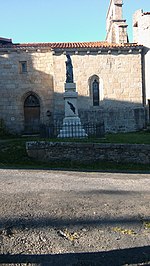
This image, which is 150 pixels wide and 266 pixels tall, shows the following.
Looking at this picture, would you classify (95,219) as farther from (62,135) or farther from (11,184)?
(62,135)

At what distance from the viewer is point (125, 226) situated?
3670 mm

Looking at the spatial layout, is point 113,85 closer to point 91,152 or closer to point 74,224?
point 91,152

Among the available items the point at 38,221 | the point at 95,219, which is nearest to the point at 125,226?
the point at 95,219

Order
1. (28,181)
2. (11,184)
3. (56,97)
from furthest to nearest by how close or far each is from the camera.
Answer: (56,97)
(28,181)
(11,184)

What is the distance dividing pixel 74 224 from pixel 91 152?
6223mm

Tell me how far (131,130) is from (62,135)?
337 inches

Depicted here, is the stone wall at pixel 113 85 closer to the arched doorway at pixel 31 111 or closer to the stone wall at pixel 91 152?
the arched doorway at pixel 31 111

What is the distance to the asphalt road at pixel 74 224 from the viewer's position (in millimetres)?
2920

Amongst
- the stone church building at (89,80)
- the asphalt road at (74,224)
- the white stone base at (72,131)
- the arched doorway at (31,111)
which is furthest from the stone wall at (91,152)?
the arched doorway at (31,111)

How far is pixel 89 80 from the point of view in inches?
773

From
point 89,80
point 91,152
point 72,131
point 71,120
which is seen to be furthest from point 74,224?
point 89,80

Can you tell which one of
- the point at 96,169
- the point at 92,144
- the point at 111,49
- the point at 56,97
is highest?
the point at 111,49

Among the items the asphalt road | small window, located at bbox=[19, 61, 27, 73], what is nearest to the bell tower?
small window, located at bbox=[19, 61, 27, 73]

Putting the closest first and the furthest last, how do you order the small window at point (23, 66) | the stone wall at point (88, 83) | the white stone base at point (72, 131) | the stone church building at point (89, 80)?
1. the white stone base at point (72, 131)
2. the stone church building at point (89, 80)
3. the stone wall at point (88, 83)
4. the small window at point (23, 66)
